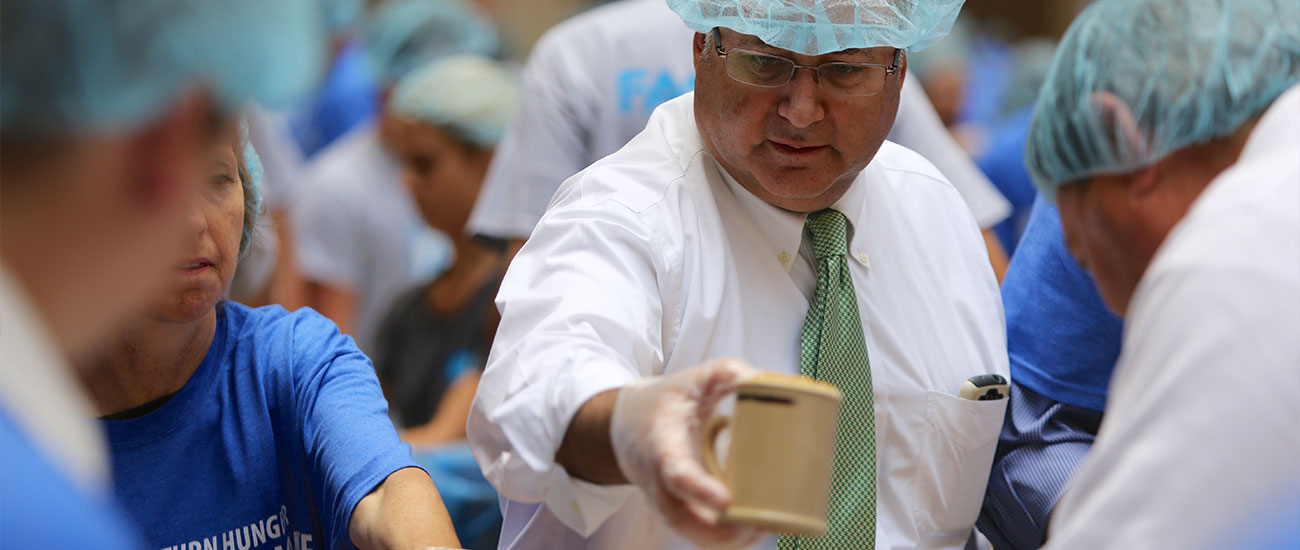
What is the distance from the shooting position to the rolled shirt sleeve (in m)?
1.50

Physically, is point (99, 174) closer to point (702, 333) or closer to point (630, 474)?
point (630, 474)

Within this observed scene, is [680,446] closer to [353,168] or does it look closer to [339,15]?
[353,168]

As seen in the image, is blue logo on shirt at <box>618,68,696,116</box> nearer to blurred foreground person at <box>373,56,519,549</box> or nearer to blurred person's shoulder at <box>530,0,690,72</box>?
blurred person's shoulder at <box>530,0,690,72</box>

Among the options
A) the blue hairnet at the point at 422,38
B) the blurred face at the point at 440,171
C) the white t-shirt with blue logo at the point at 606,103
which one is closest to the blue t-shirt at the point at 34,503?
the white t-shirt with blue logo at the point at 606,103

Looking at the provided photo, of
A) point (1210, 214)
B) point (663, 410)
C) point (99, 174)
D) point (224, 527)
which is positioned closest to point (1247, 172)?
point (1210, 214)

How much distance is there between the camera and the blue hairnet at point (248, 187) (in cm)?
192

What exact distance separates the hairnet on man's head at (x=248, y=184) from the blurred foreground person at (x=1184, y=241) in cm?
110

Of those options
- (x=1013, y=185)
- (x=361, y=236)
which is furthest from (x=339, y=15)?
(x=1013, y=185)

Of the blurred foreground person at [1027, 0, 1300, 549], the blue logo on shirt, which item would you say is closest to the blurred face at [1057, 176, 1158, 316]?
the blurred foreground person at [1027, 0, 1300, 549]

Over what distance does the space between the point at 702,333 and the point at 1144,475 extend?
0.71 m

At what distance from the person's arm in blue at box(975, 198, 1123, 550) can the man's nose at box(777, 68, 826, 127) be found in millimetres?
529

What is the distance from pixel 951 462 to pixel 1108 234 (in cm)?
58

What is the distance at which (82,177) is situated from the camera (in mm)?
907

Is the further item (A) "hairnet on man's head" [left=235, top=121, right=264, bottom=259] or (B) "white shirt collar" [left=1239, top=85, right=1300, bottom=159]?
(A) "hairnet on man's head" [left=235, top=121, right=264, bottom=259]
